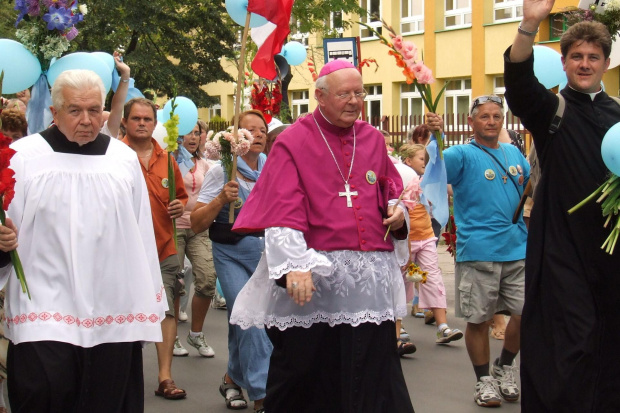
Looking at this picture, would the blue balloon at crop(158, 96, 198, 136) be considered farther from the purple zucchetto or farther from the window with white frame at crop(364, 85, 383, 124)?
the window with white frame at crop(364, 85, 383, 124)

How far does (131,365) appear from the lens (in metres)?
5.23

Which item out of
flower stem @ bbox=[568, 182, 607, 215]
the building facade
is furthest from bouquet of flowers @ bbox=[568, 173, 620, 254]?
the building facade

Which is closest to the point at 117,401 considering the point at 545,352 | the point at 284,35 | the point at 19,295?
the point at 19,295

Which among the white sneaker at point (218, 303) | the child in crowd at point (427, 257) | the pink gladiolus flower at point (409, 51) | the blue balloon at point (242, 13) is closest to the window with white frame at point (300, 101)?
the white sneaker at point (218, 303)

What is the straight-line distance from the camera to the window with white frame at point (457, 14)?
31.1m

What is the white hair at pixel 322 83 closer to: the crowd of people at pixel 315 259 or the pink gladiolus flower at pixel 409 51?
the crowd of people at pixel 315 259

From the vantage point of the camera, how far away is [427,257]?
10.3m

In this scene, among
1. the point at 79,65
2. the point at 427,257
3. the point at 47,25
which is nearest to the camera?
the point at 47,25

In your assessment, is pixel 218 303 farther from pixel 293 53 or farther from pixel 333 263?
pixel 333 263

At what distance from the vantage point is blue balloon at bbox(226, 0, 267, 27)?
8.24 m

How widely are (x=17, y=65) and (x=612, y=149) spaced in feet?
13.0

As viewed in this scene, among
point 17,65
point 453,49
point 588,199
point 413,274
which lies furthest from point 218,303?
point 453,49

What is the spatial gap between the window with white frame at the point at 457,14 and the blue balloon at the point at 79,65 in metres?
24.8

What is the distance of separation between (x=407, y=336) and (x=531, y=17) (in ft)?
17.3
